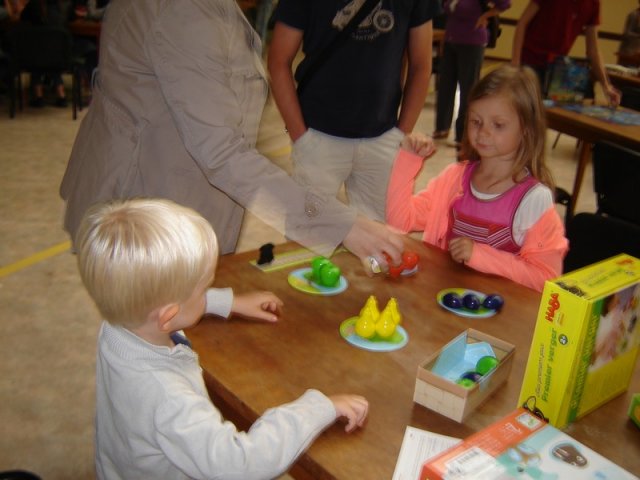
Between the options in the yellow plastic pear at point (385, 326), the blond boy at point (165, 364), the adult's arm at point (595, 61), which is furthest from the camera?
the adult's arm at point (595, 61)

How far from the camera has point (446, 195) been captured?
1995mm

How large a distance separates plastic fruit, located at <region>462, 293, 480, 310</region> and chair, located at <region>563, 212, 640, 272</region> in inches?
24.8

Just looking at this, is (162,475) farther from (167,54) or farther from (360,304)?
(167,54)

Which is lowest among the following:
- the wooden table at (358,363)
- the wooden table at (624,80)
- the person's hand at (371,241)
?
the wooden table at (624,80)

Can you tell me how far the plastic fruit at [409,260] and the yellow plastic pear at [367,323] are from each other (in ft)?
0.96

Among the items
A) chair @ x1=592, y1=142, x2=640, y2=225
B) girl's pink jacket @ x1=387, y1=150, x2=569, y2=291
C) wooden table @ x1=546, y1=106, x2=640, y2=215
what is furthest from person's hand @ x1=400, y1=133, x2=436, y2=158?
wooden table @ x1=546, y1=106, x2=640, y2=215

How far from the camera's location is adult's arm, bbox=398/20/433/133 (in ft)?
8.14

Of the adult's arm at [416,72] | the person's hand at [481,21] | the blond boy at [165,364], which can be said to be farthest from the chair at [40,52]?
the blond boy at [165,364]

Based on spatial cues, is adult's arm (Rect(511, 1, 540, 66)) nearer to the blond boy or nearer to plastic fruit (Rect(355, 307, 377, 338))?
plastic fruit (Rect(355, 307, 377, 338))

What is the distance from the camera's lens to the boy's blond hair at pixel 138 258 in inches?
38.9

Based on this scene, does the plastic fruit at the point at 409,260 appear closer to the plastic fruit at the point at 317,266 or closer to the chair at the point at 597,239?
the plastic fruit at the point at 317,266

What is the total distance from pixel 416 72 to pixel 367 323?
61.4 inches

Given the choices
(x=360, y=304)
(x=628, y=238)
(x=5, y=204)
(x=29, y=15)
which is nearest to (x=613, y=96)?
(x=628, y=238)

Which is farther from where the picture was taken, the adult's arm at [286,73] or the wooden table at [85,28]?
the wooden table at [85,28]
